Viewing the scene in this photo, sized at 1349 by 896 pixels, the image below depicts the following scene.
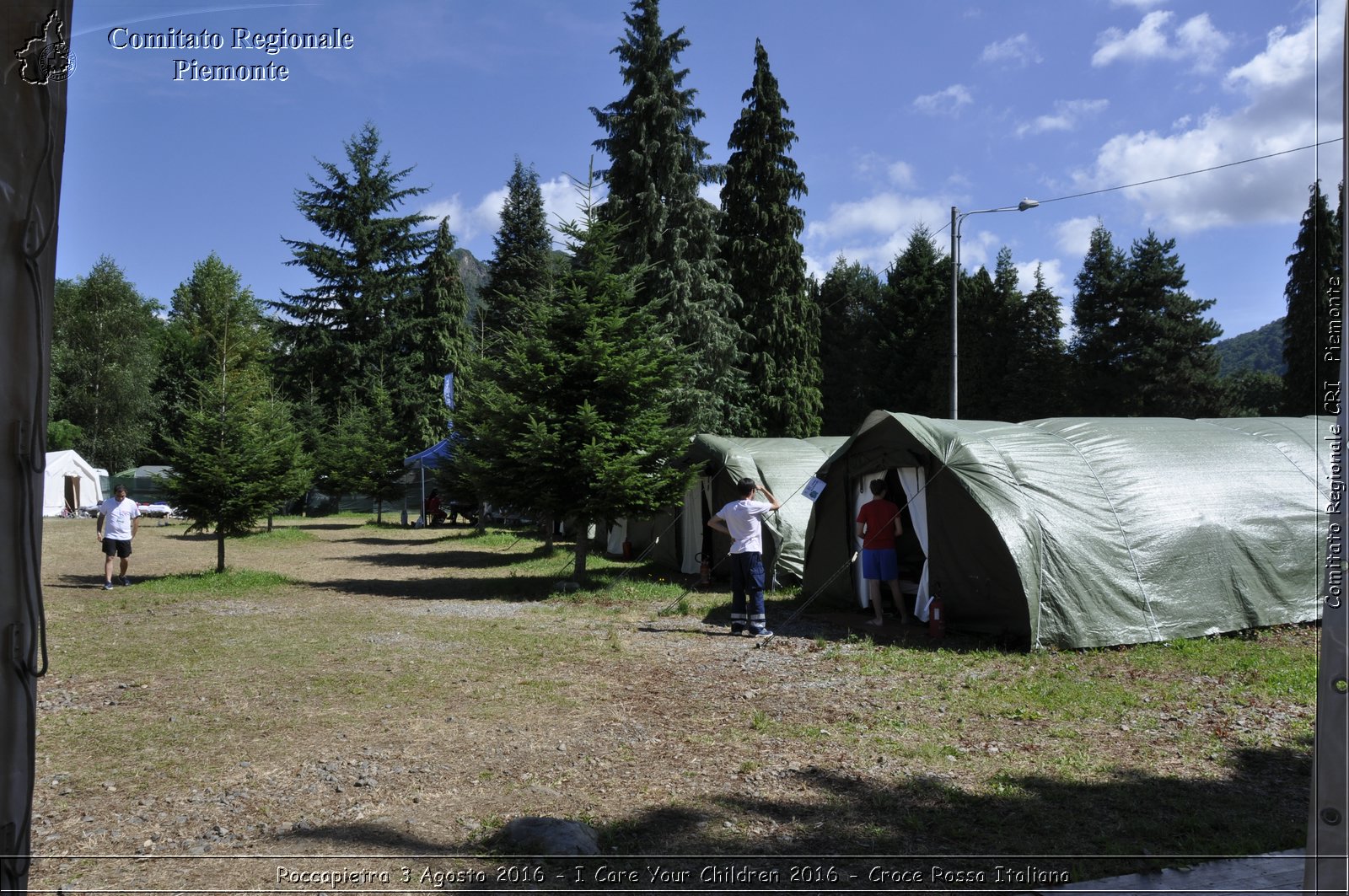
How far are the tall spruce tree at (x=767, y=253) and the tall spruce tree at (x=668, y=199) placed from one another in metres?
3.31

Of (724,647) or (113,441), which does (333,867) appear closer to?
(724,647)

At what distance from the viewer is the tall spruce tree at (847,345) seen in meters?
48.8

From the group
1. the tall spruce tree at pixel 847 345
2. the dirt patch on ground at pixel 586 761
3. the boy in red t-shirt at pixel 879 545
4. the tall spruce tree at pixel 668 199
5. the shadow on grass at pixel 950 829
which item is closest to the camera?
the shadow on grass at pixel 950 829

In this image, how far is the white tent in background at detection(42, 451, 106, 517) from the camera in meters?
40.2

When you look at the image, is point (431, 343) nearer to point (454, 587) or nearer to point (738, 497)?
point (454, 587)

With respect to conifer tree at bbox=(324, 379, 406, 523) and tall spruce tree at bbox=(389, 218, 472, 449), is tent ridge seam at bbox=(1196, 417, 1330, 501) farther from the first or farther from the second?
tall spruce tree at bbox=(389, 218, 472, 449)

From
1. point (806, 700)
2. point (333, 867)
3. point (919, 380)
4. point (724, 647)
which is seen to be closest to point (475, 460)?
point (724, 647)

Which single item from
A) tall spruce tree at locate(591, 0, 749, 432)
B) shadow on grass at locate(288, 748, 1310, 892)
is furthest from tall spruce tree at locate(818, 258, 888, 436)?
shadow on grass at locate(288, 748, 1310, 892)

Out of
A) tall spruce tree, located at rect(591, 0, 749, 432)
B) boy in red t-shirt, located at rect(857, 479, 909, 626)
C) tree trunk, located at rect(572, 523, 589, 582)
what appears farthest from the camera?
tall spruce tree, located at rect(591, 0, 749, 432)

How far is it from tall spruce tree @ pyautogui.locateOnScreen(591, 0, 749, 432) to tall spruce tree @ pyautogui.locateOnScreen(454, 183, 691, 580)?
→ 1420 centimetres

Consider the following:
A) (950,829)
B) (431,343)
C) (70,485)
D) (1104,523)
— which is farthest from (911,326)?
(950,829)

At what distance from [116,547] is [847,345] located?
138ft

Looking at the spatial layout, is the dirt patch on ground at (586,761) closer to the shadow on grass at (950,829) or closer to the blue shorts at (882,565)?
the shadow on grass at (950,829)

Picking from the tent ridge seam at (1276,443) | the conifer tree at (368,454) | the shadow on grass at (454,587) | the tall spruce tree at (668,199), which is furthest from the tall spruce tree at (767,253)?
the tent ridge seam at (1276,443)
